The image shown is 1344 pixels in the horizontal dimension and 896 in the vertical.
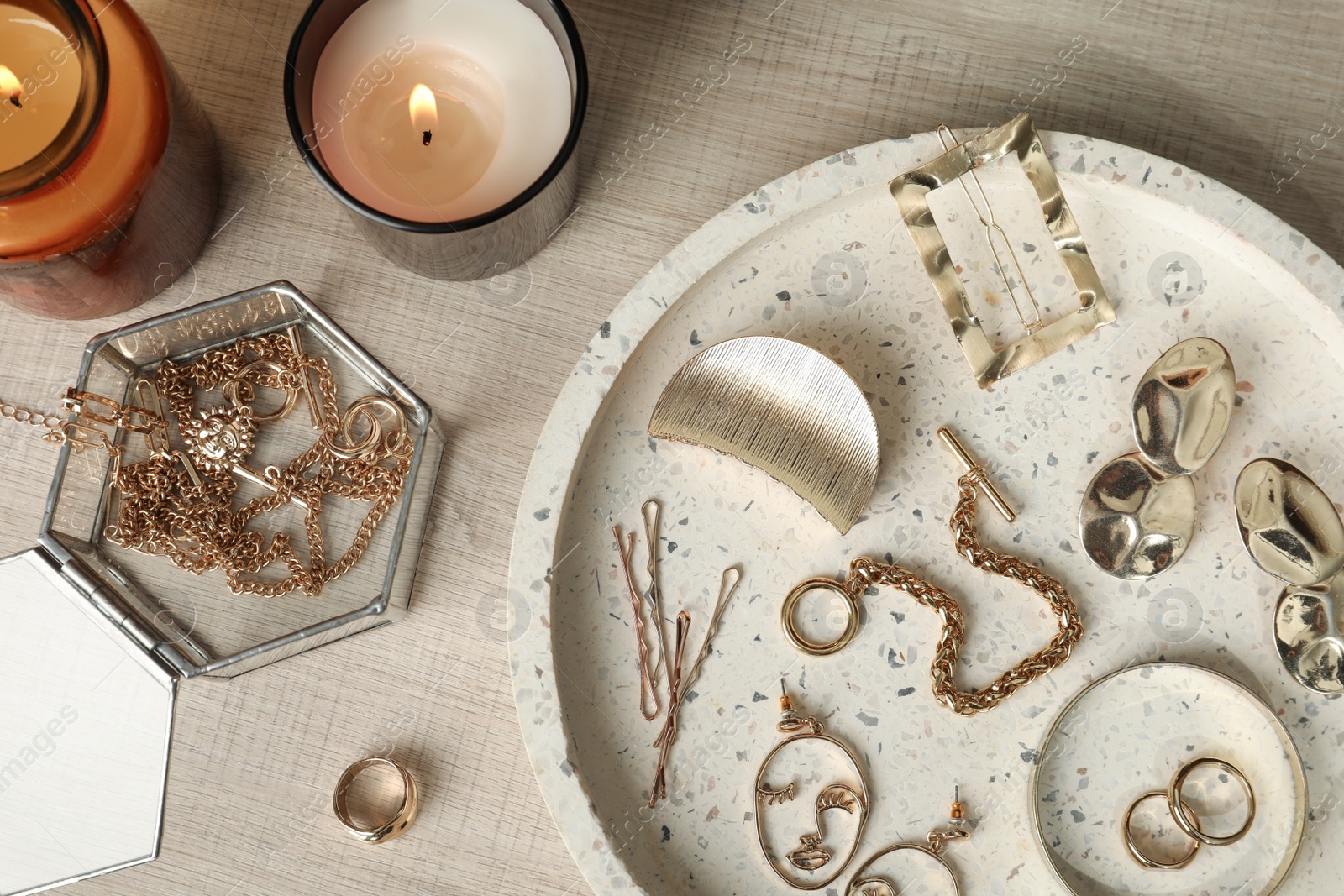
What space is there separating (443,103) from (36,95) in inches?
8.4

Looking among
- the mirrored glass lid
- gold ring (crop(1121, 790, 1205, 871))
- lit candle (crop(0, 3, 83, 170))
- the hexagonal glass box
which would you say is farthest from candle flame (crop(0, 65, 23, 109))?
gold ring (crop(1121, 790, 1205, 871))

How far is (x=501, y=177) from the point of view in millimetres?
562

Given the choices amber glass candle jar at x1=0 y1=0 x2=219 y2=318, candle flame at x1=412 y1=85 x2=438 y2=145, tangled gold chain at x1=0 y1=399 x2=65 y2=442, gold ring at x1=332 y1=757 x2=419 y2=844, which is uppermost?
candle flame at x1=412 y1=85 x2=438 y2=145

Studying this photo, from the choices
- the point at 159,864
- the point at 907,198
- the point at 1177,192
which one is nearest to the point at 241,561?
the point at 159,864

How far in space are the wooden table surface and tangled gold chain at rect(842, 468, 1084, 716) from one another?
0.25m

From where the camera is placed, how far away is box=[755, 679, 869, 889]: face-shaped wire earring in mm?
584

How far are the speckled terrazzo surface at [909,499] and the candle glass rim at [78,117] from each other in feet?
0.95

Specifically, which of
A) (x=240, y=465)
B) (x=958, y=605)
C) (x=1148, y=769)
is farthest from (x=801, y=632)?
(x=240, y=465)

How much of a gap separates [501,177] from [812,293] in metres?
0.21

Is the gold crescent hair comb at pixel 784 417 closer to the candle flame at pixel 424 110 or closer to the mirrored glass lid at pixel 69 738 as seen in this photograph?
the candle flame at pixel 424 110

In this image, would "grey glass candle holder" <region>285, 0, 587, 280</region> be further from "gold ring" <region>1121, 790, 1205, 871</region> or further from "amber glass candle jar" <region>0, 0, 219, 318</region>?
"gold ring" <region>1121, 790, 1205, 871</region>

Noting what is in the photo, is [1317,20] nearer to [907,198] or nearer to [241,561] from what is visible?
[907,198]

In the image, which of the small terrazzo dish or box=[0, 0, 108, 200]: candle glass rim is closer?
box=[0, 0, 108, 200]: candle glass rim

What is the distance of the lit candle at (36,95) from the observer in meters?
0.49
